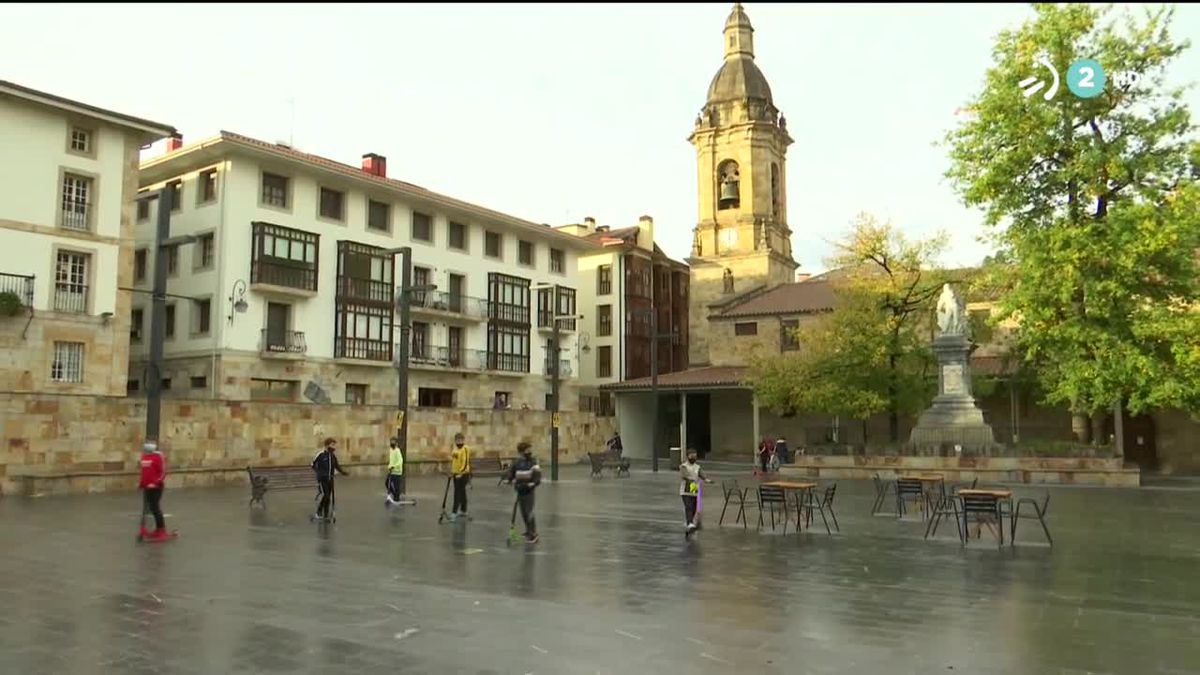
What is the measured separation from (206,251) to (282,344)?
4959 millimetres

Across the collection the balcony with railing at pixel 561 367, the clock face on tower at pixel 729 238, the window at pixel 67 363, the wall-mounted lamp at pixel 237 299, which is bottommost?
the window at pixel 67 363

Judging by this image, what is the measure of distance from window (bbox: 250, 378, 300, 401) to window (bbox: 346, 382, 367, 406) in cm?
264

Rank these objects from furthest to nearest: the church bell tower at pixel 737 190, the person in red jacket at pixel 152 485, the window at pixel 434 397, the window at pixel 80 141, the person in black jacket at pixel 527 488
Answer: the church bell tower at pixel 737 190 → the window at pixel 434 397 → the window at pixel 80 141 → the person in red jacket at pixel 152 485 → the person in black jacket at pixel 527 488

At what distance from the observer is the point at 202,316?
3691 centimetres

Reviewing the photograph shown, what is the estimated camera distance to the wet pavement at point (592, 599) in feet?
21.4

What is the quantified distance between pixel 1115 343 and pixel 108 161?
112ft

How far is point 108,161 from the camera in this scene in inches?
1254

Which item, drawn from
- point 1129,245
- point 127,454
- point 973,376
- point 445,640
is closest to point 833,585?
point 445,640

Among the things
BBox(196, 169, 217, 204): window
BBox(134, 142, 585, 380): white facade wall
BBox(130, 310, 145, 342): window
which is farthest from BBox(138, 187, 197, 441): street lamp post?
BBox(130, 310, 145, 342): window

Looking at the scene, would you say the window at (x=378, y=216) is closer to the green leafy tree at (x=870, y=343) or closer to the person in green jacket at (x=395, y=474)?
the green leafy tree at (x=870, y=343)

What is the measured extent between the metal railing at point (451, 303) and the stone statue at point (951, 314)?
77.1ft

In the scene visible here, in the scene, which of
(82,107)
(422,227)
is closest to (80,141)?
(82,107)

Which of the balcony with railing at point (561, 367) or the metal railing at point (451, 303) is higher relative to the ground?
the metal railing at point (451, 303)

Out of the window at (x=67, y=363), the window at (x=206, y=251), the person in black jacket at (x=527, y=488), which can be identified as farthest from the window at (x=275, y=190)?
the person in black jacket at (x=527, y=488)
